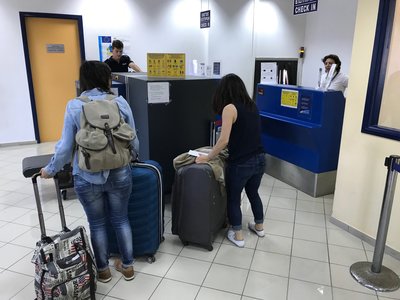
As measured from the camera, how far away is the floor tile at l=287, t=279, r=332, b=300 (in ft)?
6.89

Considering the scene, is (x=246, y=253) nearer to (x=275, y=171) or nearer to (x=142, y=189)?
(x=142, y=189)

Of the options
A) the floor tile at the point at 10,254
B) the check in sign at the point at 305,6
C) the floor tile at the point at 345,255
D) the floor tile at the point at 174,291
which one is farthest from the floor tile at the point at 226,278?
the check in sign at the point at 305,6

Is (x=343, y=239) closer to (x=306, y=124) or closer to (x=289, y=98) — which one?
(x=306, y=124)

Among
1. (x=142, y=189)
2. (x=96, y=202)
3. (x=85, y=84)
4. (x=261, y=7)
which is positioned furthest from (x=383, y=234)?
(x=261, y=7)

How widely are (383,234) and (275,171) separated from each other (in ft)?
6.69

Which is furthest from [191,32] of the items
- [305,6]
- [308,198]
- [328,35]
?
[308,198]

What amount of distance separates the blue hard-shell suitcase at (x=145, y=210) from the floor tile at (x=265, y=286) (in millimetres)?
746

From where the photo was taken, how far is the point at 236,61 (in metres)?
7.08

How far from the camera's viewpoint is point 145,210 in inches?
92.0

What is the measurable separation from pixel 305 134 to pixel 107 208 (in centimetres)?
241

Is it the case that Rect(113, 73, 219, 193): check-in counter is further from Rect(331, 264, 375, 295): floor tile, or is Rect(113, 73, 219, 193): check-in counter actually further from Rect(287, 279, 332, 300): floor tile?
Rect(331, 264, 375, 295): floor tile

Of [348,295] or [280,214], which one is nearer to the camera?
[348,295]

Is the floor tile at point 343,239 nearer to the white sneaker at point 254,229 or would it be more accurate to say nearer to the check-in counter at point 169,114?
the white sneaker at point 254,229

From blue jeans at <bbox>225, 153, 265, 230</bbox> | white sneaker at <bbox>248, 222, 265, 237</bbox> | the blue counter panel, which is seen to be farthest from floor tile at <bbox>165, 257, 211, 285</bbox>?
the blue counter panel
